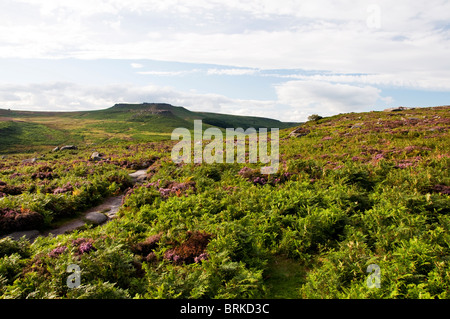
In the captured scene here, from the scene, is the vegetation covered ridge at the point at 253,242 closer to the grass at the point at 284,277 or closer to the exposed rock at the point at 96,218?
the grass at the point at 284,277

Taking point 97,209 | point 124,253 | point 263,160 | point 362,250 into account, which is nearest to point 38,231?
point 97,209

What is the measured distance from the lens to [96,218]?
1214 centimetres

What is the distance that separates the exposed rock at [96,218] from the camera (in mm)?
11914

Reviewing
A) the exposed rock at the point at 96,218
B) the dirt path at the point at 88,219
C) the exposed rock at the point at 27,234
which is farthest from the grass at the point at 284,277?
the exposed rock at the point at 27,234

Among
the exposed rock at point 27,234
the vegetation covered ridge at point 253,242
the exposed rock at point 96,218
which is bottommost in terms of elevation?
the exposed rock at point 27,234

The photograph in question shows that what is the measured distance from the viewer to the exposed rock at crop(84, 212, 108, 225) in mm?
11914

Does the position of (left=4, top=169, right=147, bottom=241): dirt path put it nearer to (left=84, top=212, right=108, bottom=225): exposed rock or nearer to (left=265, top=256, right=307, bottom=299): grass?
(left=84, top=212, right=108, bottom=225): exposed rock

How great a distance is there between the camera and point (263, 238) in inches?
325

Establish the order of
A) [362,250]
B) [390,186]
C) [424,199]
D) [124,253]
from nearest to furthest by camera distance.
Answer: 1. [362,250]
2. [124,253]
3. [424,199]
4. [390,186]

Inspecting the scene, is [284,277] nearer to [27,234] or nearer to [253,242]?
[253,242]

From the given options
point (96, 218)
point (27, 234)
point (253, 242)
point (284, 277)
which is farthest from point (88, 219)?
point (284, 277)
